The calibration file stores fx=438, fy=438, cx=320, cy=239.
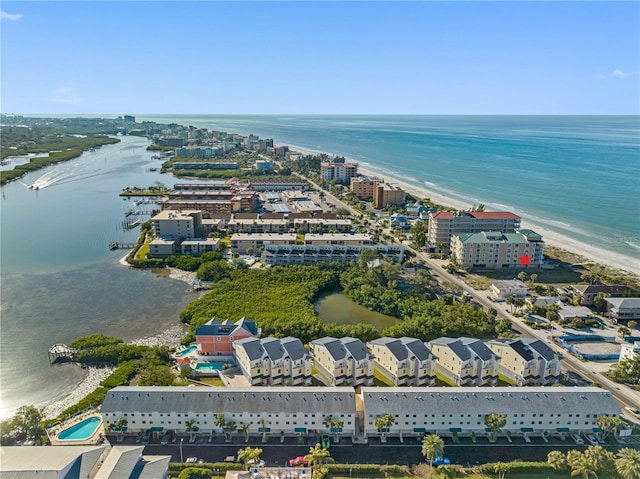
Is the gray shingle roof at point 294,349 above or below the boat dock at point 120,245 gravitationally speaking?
above

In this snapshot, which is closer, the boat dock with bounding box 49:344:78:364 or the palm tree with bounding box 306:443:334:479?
the palm tree with bounding box 306:443:334:479

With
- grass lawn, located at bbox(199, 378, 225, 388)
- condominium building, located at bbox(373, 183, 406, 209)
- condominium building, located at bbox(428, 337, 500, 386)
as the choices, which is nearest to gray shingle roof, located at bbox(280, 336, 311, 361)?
grass lawn, located at bbox(199, 378, 225, 388)

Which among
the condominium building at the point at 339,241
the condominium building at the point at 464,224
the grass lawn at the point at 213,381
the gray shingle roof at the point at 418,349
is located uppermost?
the condominium building at the point at 464,224

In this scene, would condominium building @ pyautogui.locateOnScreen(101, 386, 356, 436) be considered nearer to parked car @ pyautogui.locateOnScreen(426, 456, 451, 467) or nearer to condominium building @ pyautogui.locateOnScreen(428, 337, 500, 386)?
parked car @ pyautogui.locateOnScreen(426, 456, 451, 467)

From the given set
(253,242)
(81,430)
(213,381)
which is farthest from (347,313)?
(81,430)

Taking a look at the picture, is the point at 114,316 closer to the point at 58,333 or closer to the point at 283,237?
the point at 58,333

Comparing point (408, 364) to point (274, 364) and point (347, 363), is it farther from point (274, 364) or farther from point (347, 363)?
point (274, 364)

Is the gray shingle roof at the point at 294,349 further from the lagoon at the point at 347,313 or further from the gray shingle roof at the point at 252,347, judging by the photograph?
the lagoon at the point at 347,313

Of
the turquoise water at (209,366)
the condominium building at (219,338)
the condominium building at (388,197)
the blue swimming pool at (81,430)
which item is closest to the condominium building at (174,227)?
the condominium building at (219,338)
